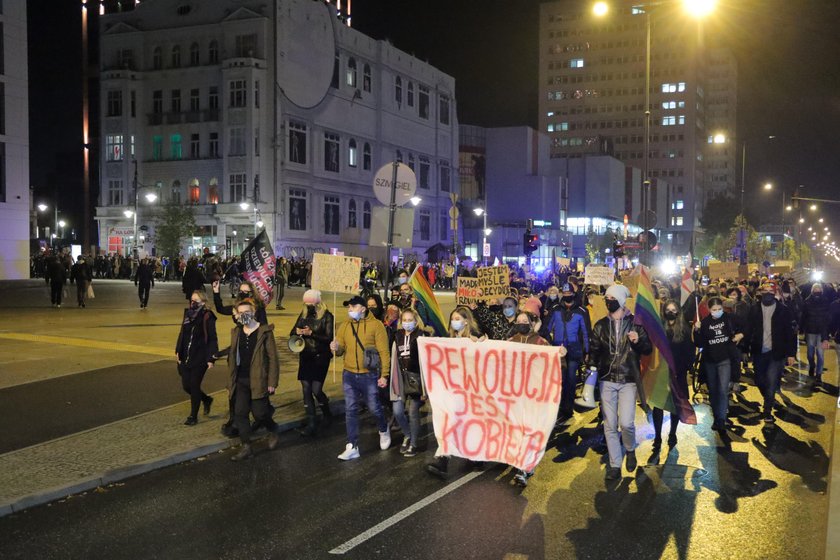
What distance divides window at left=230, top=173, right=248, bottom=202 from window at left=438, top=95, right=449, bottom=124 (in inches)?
1004

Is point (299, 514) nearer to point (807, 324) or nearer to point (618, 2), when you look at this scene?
point (807, 324)

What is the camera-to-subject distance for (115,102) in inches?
2286

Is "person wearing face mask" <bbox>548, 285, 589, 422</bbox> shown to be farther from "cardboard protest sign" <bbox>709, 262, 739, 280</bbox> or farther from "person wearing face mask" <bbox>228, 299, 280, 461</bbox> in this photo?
"cardboard protest sign" <bbox>709, 262, 739, 280</bbox>

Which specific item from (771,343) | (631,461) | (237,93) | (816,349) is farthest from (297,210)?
(631,461)

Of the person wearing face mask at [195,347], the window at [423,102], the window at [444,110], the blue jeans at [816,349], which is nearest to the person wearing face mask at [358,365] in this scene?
the person wearing face mask at [195,347]

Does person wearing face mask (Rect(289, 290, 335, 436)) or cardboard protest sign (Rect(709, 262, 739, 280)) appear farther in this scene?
cardboard protest sign (Rect(709, 262, 739, 280))

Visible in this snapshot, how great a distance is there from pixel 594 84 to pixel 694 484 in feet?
493

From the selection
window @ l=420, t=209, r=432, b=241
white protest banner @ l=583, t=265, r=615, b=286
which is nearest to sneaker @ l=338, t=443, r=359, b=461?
white protest banner @ l=583, t=265, r=615, b=286

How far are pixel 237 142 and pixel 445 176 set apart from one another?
25.5 meters

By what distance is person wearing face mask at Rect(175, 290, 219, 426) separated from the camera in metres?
9.09

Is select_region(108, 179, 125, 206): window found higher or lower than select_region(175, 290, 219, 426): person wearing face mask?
higher

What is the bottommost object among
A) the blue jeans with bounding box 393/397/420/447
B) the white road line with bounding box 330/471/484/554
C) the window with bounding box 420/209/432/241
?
the white road line with bounding box 330/471/484/554

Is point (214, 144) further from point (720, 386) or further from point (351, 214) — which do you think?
point (720, 386)

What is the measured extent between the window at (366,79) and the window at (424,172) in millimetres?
10078
